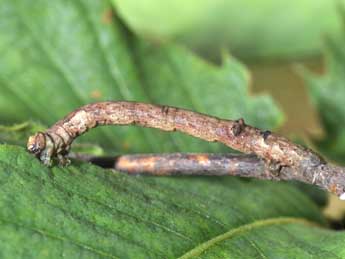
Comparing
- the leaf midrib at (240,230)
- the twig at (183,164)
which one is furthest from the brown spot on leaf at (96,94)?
the leaf midrib at (240,230)

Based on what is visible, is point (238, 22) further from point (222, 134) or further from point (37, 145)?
point (37, 145)

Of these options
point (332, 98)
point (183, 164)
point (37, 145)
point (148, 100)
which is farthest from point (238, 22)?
point (37, 145)

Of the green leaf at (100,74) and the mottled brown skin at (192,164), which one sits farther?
the green leaf at (100,74)

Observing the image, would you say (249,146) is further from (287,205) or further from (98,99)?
(98,99)

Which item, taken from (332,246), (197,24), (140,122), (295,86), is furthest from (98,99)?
(295,86)

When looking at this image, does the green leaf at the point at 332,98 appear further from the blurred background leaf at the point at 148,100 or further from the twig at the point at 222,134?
the twig at the point at 222,134

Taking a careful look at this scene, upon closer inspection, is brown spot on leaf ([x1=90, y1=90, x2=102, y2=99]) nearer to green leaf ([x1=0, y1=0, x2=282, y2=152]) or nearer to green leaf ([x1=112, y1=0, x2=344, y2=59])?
green leaf ([x1=0, y1=0, x2=282, y2=152])
